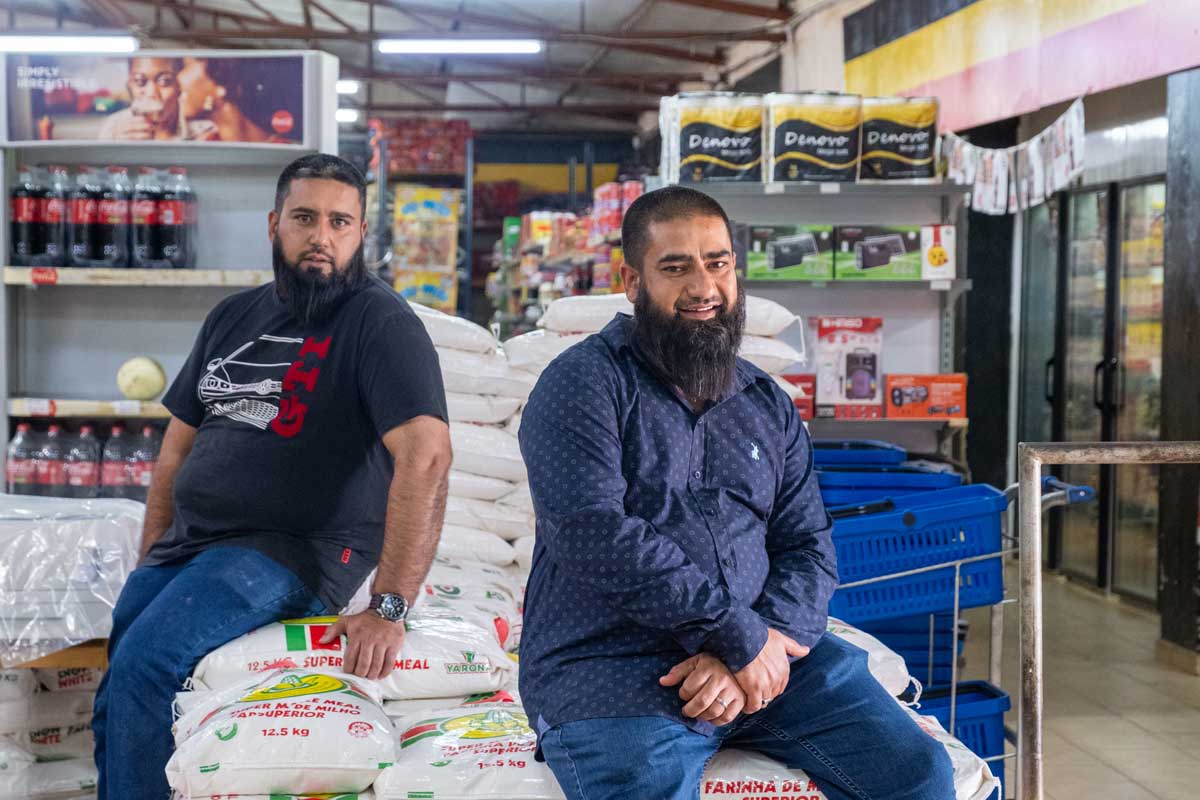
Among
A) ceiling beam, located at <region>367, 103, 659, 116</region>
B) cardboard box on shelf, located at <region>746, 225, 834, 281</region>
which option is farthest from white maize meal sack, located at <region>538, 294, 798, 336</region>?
ceiling beam, located at <region>367, 103, 659, 116</region>

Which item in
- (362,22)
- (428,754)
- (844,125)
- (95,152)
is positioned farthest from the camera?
(362,22)

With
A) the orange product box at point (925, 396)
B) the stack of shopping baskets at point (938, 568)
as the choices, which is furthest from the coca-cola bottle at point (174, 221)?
the orange product box at point (925, 396)

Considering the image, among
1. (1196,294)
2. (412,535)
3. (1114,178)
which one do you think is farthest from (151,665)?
(1114,178)

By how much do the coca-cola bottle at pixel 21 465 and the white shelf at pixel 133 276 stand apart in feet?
1.69

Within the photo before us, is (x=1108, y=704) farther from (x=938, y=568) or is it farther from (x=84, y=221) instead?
(x=84, y=221)

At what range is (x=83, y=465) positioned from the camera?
434 cm

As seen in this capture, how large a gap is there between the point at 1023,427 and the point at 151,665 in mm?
7044

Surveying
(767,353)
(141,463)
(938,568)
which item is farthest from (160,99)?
(938,568)

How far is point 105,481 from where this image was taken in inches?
172

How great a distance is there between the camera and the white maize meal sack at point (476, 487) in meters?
4.00

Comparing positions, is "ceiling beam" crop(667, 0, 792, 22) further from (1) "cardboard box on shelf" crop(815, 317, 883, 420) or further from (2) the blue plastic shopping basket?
(2) the blue plastic shopping basket

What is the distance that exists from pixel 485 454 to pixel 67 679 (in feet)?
4.29

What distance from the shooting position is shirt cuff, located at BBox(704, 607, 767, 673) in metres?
2.08

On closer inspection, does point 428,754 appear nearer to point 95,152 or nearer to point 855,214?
point 95,152
